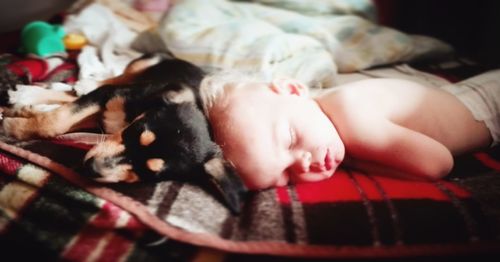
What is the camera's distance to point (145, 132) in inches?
30.9

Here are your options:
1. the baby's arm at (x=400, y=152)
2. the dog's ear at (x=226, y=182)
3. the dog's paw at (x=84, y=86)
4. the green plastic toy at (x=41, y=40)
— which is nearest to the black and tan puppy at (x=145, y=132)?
the dog's ear at (x=226, y=182)

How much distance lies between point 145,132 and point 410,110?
2.14ft

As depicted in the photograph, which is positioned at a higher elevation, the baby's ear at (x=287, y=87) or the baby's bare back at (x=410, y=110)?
the baby's ear at (x=287, y=87)

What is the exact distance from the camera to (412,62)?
1.46 metres

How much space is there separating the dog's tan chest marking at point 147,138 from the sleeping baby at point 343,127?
15cm

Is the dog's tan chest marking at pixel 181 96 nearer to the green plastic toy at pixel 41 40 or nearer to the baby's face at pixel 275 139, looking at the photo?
the baby's face at pixel 275 139

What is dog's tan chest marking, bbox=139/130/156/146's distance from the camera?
0.78m

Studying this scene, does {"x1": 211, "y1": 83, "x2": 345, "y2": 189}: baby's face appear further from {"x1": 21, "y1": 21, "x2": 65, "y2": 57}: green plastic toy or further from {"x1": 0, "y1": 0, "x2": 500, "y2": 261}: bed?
{"x1": 21, "y1": 21, "x2": 65, "y2": 57}: green plastic toy

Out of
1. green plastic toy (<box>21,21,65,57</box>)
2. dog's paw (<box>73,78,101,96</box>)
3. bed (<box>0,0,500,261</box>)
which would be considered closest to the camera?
bed (<box>0,0,500,261</box>)

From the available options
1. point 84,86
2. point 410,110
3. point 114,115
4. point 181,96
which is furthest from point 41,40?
point 410,110

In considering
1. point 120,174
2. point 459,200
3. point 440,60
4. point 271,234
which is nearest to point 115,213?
point 120,174

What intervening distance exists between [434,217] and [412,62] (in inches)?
34.7

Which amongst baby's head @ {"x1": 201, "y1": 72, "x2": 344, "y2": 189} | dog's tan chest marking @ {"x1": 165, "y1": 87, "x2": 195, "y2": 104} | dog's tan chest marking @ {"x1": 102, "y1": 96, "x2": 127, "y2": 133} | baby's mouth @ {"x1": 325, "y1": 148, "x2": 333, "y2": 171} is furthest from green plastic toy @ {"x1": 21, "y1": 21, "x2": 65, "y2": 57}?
baby's mouth @ {"x1": 325, "y1": 148, "x2": 333, "y2": 171}

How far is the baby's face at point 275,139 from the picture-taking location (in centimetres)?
82
